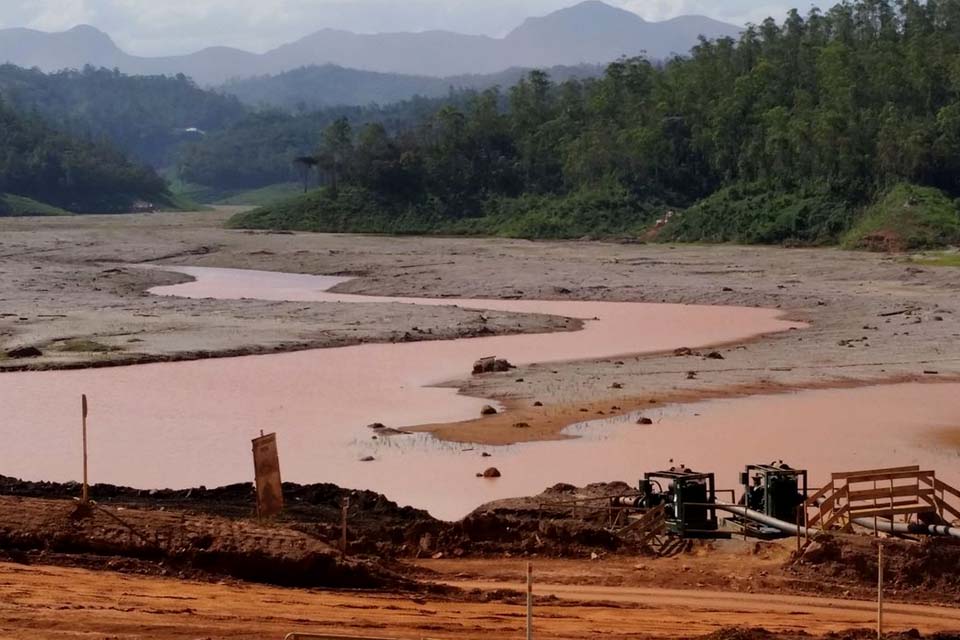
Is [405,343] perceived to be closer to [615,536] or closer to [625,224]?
[615,536]

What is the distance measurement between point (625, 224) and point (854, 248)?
16874mm

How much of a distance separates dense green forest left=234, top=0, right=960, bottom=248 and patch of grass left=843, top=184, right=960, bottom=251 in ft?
0.42

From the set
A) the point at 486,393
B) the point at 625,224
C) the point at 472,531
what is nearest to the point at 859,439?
the point at 486,393

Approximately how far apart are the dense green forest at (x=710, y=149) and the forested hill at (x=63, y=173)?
34507 millimetres

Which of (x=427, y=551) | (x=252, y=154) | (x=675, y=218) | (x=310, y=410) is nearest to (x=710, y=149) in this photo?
(x=675, y=218)

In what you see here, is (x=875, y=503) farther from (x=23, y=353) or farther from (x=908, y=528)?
(x=23, y=353)

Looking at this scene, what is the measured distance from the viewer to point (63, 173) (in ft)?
391

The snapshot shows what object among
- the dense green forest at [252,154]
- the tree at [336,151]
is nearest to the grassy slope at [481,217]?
the tree at [336,151]

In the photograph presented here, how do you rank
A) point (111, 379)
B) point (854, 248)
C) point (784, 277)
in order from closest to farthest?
point (111, 379) → point (784, 277) → point (854, 248)

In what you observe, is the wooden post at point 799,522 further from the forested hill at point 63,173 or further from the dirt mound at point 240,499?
the forested hill at point 63,173

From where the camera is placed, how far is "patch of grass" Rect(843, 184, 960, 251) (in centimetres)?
5522

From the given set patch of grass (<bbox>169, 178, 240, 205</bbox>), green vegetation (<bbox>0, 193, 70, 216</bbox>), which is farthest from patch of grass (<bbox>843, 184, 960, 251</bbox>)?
patch of grass (<bbox>169, 178, 240, 205</bbox>)

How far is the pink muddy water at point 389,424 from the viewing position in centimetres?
2081

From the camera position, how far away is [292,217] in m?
85.2
